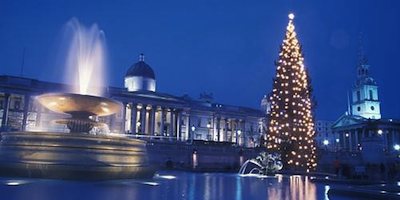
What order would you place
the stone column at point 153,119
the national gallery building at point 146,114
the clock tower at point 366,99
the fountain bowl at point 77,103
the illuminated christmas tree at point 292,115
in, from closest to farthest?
1. the fountain bowl at point 77,103
2. the illuminated christmas tree at point 292,115
3. the national gallery building at point 146,114
4. the stone column at point 153,119
5. the clock tower at point 366,99

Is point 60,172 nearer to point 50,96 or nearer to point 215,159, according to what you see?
point 50,96

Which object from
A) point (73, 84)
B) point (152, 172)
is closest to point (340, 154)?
point (73, 84)

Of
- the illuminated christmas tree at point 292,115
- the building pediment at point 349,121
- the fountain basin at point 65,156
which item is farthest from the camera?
the building pediment at point 349,121

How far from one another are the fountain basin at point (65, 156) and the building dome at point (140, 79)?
5252cm

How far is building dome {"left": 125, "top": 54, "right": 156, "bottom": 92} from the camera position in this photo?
65.9 meters

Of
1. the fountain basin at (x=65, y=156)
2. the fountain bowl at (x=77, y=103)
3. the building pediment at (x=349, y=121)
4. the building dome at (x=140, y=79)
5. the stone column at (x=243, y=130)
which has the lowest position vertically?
the fountain basin at (x=65, y=156)

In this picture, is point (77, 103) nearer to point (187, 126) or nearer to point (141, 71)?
point (141, 71)

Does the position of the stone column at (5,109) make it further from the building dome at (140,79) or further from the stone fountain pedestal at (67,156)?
the stone fountain pedestal at (67,156)

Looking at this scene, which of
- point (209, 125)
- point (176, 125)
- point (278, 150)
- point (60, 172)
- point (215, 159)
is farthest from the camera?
point (209, 125)

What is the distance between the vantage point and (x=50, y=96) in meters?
13.6

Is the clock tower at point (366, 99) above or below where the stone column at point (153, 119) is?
above

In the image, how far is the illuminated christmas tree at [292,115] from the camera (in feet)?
85.4

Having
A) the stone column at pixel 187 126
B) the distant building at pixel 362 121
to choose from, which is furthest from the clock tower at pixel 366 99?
the stone column at pixel 187 126

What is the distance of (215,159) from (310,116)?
15.0 m
